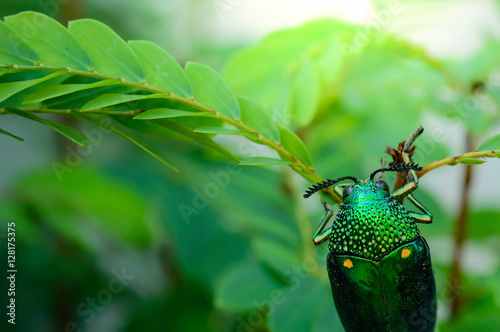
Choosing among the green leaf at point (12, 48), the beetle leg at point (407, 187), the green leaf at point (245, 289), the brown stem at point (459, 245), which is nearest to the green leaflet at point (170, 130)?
the green leaf at point (12, 48)

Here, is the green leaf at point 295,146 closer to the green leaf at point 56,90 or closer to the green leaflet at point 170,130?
the green leaflet at point 170,130

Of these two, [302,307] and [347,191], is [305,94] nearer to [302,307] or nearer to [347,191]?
[347,191]

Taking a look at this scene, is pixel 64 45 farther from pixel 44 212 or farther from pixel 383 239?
pixel 44 212

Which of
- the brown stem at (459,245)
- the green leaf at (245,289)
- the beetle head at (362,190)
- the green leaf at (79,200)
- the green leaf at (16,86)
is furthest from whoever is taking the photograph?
the green leaf at (79,200)

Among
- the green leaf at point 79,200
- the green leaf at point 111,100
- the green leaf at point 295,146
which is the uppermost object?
the green leaf at point 295,146

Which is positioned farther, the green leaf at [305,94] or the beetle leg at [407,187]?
the green leaf at [305,94]

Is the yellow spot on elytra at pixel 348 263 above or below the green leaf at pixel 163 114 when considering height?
below

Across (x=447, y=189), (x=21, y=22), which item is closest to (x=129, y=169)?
(x=21, y=22)

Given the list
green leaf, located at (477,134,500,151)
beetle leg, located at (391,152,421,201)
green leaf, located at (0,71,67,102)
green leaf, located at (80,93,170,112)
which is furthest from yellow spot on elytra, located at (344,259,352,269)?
green leaf, located at (0,71,67,102)
